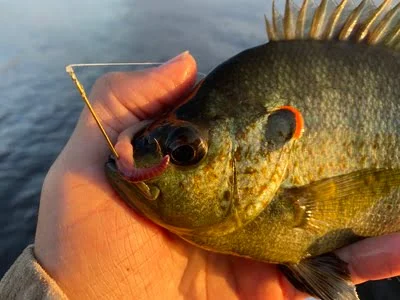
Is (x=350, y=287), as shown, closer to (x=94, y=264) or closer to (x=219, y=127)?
(x=219, y=127)

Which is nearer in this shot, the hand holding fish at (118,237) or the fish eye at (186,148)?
the fish eye at (186,148)

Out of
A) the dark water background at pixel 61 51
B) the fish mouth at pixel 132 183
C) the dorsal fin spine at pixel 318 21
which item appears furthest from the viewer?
the dark water background at pixel 61 51

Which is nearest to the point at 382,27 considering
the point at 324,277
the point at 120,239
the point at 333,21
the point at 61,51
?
the point at 333,21

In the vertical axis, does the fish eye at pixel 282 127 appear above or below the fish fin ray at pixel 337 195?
above

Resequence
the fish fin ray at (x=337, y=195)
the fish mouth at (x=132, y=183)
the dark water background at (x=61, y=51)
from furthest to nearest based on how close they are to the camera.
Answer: the dark water background at (x=61, y=51) < the fish fin ray at (x=337, y=195) < the fish mouth at (x=132, y=183)

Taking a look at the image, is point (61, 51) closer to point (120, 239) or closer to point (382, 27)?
point (120, 239)

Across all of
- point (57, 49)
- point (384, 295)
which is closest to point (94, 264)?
point (384, 295)

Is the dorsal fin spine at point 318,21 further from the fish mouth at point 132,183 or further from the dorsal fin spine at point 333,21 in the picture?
the fish mouth at point 132,183

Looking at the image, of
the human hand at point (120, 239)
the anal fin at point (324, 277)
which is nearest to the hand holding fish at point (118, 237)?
the human hand at point (120, 239)

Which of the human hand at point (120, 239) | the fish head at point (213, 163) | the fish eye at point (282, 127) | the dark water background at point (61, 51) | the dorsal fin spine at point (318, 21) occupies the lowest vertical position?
the dark water background at point (61, 51)
